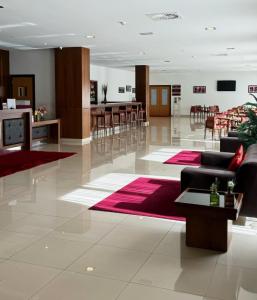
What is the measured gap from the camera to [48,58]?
1234cm

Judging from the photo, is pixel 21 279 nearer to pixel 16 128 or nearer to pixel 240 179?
pixel 240 179

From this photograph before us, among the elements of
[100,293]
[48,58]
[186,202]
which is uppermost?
[48,58]

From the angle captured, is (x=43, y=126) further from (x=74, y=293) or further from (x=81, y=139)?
(x=74, y=293)

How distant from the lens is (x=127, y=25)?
8414 millimetres

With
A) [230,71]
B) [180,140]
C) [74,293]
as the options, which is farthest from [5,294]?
[230,71]

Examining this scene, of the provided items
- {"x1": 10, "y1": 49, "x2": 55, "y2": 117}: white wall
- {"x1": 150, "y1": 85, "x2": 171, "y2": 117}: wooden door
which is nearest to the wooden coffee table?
{"x1": 10, "y1": 49, "x2": 55, "y2": 117}: white wall

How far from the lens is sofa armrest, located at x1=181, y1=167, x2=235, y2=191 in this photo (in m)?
4.43

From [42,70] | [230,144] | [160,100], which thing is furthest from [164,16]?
[160,100]

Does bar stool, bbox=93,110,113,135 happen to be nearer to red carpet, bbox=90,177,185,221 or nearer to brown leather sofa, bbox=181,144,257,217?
red carpet, bbox=90,177,185,221

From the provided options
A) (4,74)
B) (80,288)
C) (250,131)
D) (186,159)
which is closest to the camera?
(80,288)

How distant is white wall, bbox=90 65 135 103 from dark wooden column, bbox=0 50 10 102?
6.33m

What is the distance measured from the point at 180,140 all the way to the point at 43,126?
4.22 metres

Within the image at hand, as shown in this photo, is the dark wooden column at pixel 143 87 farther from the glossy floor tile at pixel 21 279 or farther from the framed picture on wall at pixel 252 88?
the glossy floor tile at pixel 21 279

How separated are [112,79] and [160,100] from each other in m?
4.93
